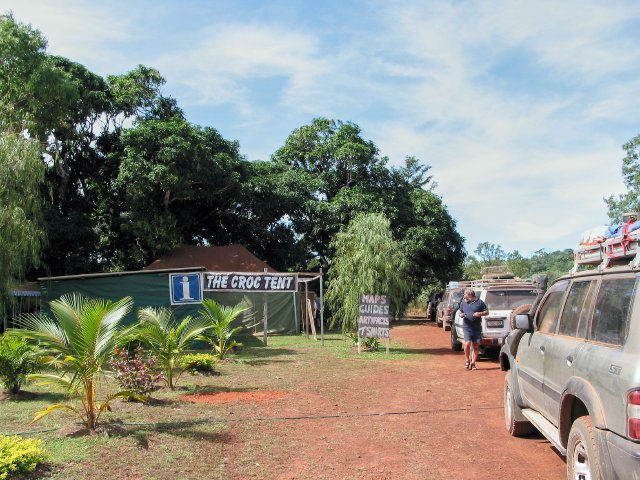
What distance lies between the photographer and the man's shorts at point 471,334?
41.3 ft

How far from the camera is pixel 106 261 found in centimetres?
2652

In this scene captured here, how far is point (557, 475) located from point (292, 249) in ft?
79.3

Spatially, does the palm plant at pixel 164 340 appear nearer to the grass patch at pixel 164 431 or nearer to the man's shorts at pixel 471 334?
the grass patch at pixel 164 431

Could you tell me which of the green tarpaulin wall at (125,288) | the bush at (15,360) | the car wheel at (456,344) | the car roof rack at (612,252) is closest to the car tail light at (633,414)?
the car roof rack at (612,252)

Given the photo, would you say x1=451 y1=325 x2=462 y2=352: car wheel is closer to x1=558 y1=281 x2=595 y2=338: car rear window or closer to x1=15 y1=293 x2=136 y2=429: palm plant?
x1=558 y1=281 x2=595 y2=338: car rear window

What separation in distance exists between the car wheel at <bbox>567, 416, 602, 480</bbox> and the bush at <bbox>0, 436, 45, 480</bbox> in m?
4.65

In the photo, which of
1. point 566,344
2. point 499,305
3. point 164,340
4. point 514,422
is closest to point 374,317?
point 499,305

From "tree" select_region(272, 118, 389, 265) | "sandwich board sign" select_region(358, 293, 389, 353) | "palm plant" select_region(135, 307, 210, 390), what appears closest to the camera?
"palm plant" select_region(135, 307, 210, 390)

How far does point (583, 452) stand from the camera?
165 inches

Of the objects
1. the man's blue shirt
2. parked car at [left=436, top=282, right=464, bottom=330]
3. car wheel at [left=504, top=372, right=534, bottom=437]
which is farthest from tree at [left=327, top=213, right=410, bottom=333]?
car wheel at [left=504, top=372, right=534, bottom=437]

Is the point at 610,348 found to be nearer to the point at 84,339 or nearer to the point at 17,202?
Answer: the point at 84,339

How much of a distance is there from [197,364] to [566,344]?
8.42 m

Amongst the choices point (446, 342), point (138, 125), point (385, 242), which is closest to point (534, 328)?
point (385, 242)

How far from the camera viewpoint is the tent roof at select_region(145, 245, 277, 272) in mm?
24500
